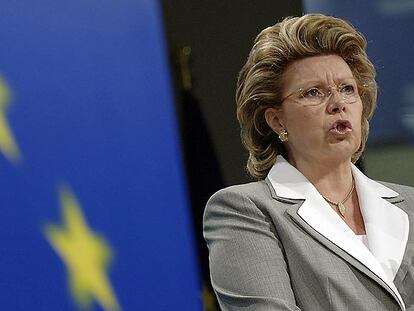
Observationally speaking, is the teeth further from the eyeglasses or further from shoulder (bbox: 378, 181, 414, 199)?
shoulder (bbox: 378, 181, 414, 199)

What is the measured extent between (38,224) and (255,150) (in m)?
0.84

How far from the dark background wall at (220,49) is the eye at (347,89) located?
90cm

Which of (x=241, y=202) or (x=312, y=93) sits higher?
(x=312, y=93)

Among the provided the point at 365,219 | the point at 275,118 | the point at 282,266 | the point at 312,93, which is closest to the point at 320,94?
the point at 312,93

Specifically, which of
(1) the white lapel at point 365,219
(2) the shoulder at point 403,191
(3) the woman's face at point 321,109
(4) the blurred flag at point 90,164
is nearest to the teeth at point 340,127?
(3) the woman's face at point 321,109

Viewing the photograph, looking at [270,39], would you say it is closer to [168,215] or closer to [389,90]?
[168,215]

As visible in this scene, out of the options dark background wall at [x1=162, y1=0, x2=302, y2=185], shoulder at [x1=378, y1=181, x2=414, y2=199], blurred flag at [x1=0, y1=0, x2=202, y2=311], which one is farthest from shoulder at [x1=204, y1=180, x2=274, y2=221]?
dark background wall at [x1=162, y1=0, x2=302, y2=185]

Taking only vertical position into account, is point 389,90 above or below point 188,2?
below

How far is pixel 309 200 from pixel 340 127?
16cm

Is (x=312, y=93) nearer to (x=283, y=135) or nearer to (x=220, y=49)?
(x=283, y=135)

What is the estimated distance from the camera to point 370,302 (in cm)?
163

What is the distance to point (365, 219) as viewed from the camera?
1.80 metres

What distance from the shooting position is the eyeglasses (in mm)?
1800

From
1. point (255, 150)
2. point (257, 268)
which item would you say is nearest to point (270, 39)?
point (255, 150)
